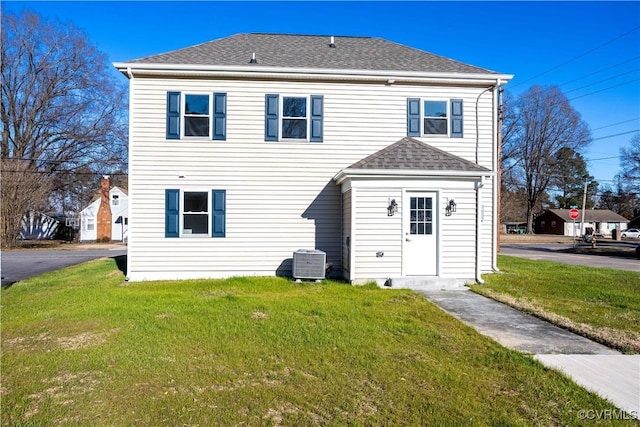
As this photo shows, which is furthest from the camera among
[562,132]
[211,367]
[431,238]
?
[562,132]

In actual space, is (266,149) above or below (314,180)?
above

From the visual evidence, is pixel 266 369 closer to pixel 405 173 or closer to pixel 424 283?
pixel 424 283

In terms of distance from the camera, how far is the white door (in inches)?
381

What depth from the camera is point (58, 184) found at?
105 ft

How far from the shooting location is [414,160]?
9.96 m

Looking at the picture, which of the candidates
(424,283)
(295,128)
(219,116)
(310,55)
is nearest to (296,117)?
(295,128)

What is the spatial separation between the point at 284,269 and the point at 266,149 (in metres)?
3.28

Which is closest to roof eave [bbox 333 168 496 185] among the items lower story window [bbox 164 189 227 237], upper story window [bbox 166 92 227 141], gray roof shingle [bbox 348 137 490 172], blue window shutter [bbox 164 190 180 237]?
gray roof shingle [bbox 348 137 490 172]

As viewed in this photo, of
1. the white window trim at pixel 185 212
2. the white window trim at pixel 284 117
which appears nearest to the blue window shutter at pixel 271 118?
the white window trim at pixel 284 117

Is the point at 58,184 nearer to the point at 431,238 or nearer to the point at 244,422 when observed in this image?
the point at 431,238

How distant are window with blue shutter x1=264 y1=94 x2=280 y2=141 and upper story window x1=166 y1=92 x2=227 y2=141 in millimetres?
1090

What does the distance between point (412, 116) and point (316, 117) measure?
2700 mm

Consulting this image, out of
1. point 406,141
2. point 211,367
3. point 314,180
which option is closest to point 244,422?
point 211,367

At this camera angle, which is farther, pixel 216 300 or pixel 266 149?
pixel 266 149
